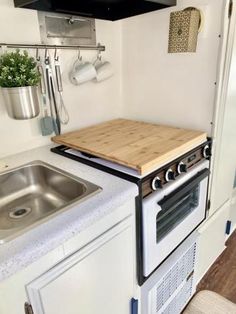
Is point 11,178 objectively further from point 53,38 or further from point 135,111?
point 135,111

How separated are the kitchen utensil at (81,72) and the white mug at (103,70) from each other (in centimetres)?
6

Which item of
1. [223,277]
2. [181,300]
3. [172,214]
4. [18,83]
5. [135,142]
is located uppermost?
[18,83]

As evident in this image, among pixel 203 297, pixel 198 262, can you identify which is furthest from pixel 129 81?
pixel 203 297

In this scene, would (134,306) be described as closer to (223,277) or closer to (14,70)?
(223,277)

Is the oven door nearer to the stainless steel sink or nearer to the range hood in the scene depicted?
the stainless steel sink

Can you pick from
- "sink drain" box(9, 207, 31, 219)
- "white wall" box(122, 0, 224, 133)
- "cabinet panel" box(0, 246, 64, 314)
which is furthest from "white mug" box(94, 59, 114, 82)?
"cabinet panel" box(0, 246, 64, 314)

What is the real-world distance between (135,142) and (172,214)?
1.37ft

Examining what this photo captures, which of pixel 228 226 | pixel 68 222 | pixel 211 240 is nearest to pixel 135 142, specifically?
pixel 68 222

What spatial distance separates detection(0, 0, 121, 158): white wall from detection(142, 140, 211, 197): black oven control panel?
0.70 metres

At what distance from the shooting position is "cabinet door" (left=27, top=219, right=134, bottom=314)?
27.7 inches

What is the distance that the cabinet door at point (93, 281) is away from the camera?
0.70 meters

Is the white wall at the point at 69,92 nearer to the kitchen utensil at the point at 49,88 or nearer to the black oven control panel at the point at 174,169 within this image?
the kitchen utensil at the point at 49,88

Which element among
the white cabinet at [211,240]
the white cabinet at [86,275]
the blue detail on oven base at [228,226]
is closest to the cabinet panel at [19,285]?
the white cabinet at [86,275]

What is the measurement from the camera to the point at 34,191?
1.17 meters
